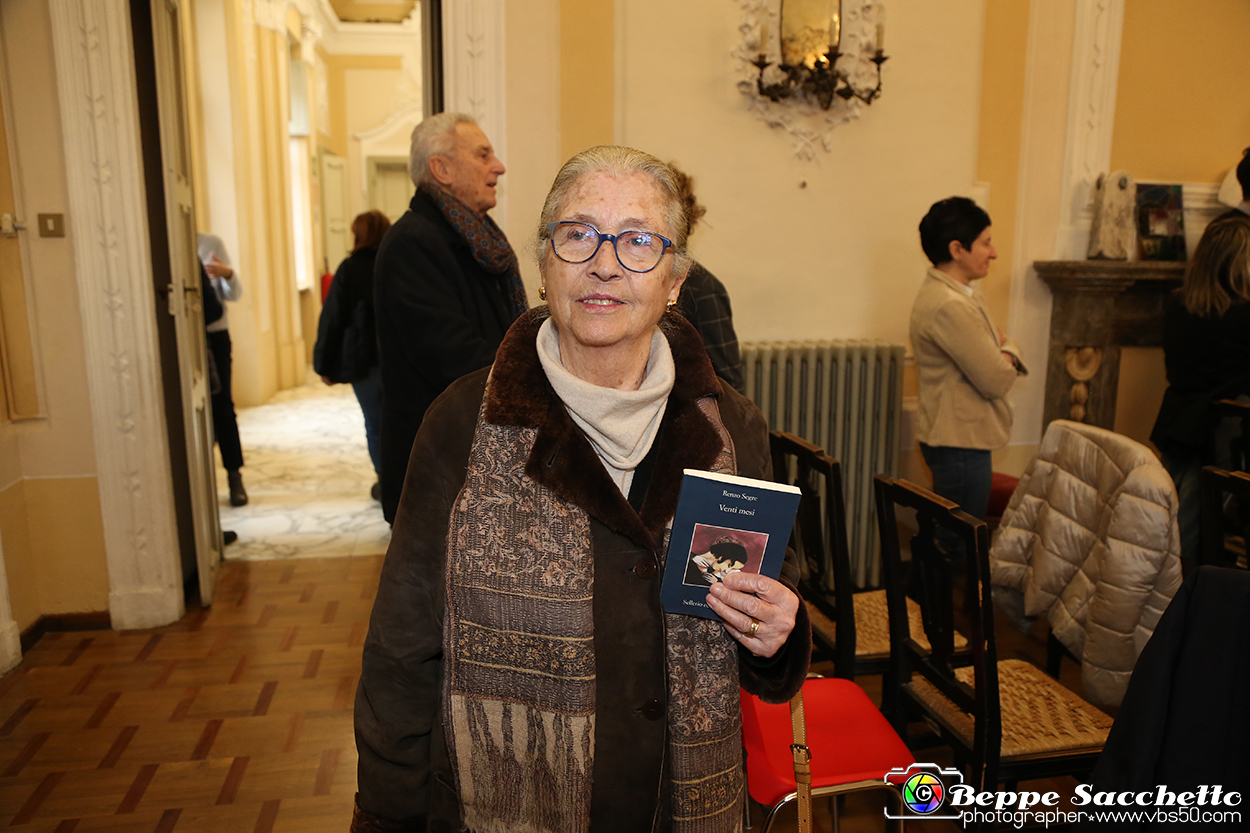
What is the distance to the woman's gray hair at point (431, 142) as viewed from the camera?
259 centimetres

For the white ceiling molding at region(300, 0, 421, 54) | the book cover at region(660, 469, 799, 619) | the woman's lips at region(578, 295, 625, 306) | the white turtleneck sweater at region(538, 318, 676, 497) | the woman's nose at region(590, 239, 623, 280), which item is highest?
the white ceiling molding at region(300, 0, 421, 54)

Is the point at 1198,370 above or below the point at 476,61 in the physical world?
below

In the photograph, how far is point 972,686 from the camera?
1.94 meters

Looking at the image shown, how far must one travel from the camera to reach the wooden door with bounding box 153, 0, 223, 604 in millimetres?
3369

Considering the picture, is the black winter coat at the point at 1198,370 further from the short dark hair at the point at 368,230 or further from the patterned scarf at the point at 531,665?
the short dark hair at the point at 368,230

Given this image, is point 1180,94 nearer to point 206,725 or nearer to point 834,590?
point 834,590

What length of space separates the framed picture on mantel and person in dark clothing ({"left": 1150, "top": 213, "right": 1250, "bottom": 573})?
976 mm

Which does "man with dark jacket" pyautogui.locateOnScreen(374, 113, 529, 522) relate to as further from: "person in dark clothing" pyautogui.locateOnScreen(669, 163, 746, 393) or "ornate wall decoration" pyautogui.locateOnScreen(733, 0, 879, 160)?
"ornate wall decoration" pyautogui.locateOnScreen(733, 0, 879, 160)

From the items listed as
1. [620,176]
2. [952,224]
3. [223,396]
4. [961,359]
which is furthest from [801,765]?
[223,396]

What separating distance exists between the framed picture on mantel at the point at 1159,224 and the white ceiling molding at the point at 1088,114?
0.26 metres

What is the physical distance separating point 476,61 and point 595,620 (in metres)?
2.87

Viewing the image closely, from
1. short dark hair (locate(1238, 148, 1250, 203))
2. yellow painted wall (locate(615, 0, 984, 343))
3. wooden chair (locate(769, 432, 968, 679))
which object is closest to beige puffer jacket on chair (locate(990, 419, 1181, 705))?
wooden chair (locate(769, 432, 968, 679))

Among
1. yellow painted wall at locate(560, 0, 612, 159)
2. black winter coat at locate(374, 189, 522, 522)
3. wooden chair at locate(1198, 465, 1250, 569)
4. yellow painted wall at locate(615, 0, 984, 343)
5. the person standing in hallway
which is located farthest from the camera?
Result: the person standing in hallway

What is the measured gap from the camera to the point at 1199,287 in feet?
10.5
